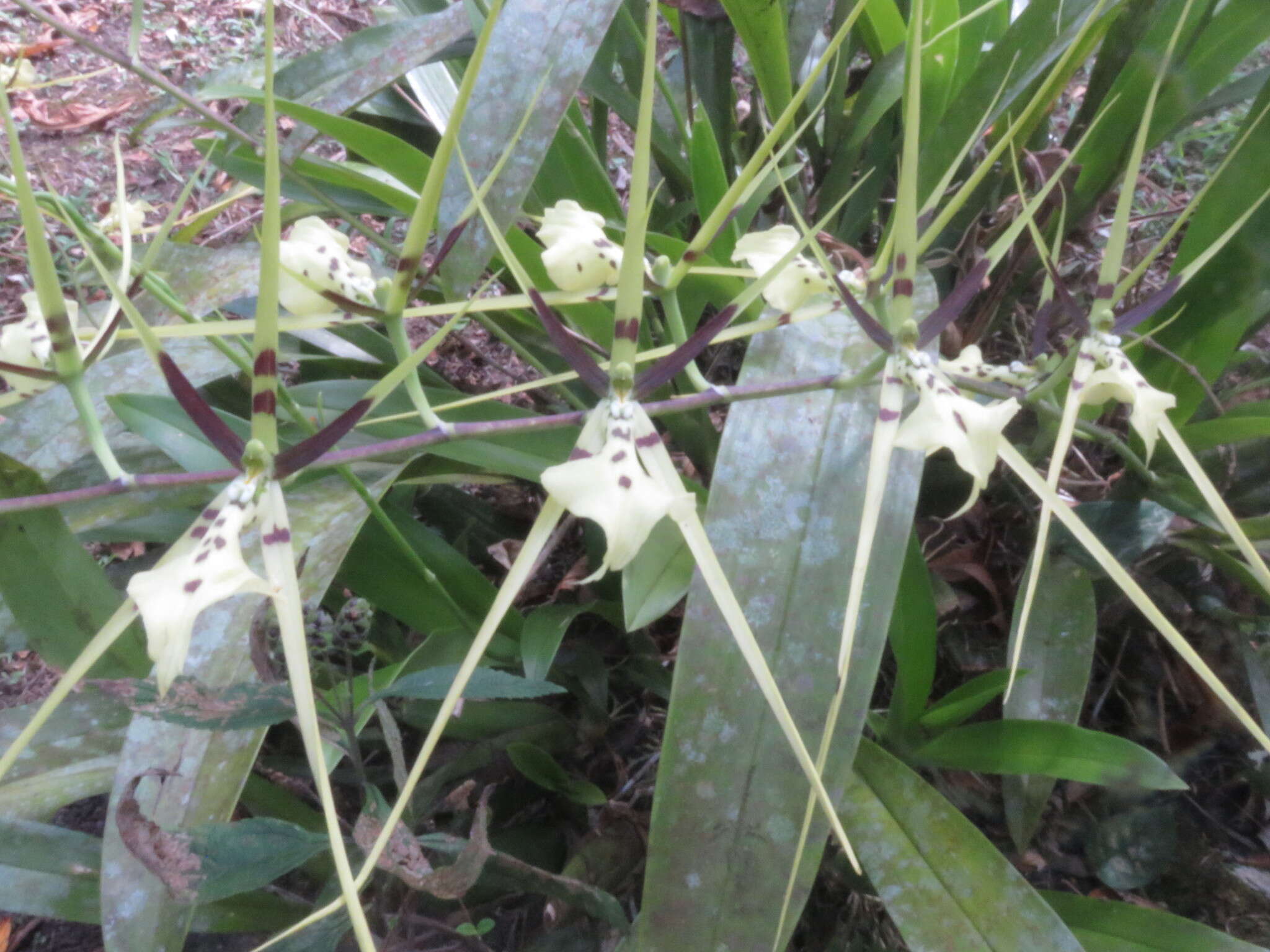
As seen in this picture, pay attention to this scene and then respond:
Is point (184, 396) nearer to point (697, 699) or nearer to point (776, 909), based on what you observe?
point (697, 699)

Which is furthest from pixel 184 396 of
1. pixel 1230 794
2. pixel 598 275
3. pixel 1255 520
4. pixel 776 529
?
pixel 1230 794

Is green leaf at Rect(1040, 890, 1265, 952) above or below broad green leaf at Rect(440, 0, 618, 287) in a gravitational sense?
below

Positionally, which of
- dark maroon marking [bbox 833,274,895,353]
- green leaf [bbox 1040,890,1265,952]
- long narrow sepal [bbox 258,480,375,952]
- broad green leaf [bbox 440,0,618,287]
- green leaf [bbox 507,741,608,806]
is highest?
broad green leaf [bbox 440,0,618,287]

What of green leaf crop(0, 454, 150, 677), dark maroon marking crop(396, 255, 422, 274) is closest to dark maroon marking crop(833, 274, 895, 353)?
dark maroon marking crop(396, 255, 422, 274)

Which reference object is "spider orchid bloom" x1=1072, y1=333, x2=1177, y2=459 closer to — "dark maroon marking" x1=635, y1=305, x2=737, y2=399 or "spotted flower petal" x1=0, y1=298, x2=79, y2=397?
"dark maroon marking" x1=635, y1=305, x2=737, y2=399

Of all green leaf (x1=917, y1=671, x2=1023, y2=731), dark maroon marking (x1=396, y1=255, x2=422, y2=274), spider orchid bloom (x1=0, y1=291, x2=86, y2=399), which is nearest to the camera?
dark maroon marking (x1=396, y1=255, x2=422, y2=274)
